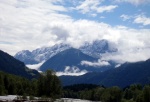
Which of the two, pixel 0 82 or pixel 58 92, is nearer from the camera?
pixel 58 92

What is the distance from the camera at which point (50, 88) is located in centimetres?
15775

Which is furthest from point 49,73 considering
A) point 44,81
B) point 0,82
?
point 0,82

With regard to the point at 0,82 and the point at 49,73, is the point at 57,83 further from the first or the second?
the point at 0,82

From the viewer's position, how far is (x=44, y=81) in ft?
516

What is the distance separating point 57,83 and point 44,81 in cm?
654

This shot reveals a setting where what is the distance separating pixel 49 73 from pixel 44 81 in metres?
5.79

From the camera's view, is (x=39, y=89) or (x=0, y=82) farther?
(x=0, y=82)

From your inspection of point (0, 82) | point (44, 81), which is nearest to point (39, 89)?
point (44, 81)

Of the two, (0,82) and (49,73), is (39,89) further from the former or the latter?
(0,82)

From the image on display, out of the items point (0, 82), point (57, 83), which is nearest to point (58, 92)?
point (57, 83)

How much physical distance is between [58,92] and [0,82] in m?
49.3

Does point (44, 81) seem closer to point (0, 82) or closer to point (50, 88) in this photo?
point (50, 88)

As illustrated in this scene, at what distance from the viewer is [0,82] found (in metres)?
195

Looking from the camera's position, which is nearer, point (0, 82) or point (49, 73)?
point (49, 73)
